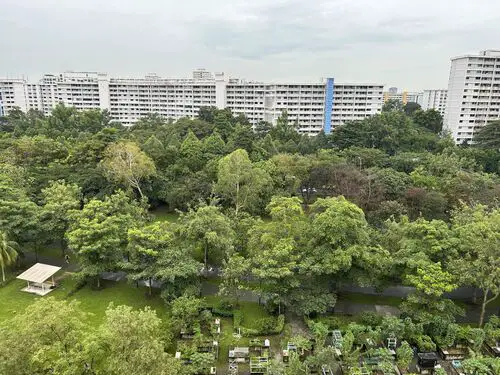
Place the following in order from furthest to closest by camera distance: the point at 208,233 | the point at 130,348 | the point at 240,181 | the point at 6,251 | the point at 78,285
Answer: the point at 240,181 → the point at 78,285 → the point at 6,251 → the point at 208,233 → the point at 130,348

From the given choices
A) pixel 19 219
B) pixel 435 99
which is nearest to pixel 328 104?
pixel 435 99

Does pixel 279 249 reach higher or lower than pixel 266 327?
higher

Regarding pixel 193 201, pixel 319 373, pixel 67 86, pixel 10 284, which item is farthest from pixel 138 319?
pixel 67 86

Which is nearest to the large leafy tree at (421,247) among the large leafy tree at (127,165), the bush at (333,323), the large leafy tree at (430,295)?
the large leafy tree at (430,295)

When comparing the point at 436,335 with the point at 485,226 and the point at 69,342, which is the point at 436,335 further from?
the point at 69,342

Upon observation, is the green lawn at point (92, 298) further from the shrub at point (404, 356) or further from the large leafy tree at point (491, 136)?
the large leafy tree at point (491, 136)

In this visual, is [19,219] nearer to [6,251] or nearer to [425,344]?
[6,251]

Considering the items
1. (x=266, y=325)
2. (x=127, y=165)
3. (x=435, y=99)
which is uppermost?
(x=435, y=99)

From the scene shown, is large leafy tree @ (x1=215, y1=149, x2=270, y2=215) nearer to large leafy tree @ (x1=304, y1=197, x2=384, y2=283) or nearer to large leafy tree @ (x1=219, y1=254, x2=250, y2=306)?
large leafy tree @ (x1=219, y1=254, x2=250, y2=306)
